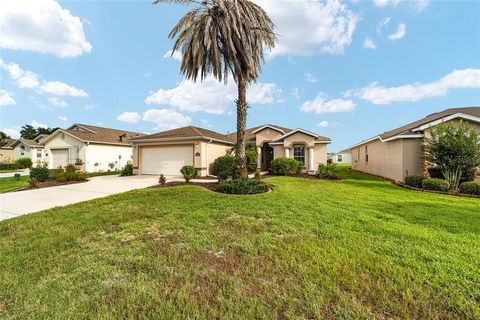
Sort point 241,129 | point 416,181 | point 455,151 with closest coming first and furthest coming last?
1. point 241,129
2. point 455,151
3. point 416,181

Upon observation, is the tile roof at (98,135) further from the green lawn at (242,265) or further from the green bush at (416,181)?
the green bush at (416,181)

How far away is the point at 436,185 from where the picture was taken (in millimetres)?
9695

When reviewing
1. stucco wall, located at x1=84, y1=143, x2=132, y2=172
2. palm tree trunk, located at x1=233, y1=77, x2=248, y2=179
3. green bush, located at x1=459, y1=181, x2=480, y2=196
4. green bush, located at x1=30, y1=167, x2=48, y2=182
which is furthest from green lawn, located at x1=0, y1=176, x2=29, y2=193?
green bush, located at x1=459, y1=181, x2=480, y2=196

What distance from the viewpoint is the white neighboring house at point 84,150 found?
20.7m

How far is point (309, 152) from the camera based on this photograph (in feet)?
54.1

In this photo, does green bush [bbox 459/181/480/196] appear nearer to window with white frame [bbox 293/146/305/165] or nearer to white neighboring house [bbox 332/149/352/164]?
window with white frame [bbox 293/146/305/165]

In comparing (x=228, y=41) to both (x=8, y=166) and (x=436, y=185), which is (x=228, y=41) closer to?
(x=436, y=185)

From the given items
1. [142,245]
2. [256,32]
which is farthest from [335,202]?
[256,32]

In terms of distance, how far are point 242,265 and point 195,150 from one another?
40.7 ft

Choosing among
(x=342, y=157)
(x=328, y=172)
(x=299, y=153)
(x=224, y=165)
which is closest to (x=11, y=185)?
(x=224, y=165)

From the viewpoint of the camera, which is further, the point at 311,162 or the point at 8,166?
the point at 8,166

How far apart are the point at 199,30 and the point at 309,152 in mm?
11587

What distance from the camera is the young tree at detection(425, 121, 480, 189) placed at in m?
9.73

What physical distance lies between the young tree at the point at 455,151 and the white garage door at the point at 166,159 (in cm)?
1441
